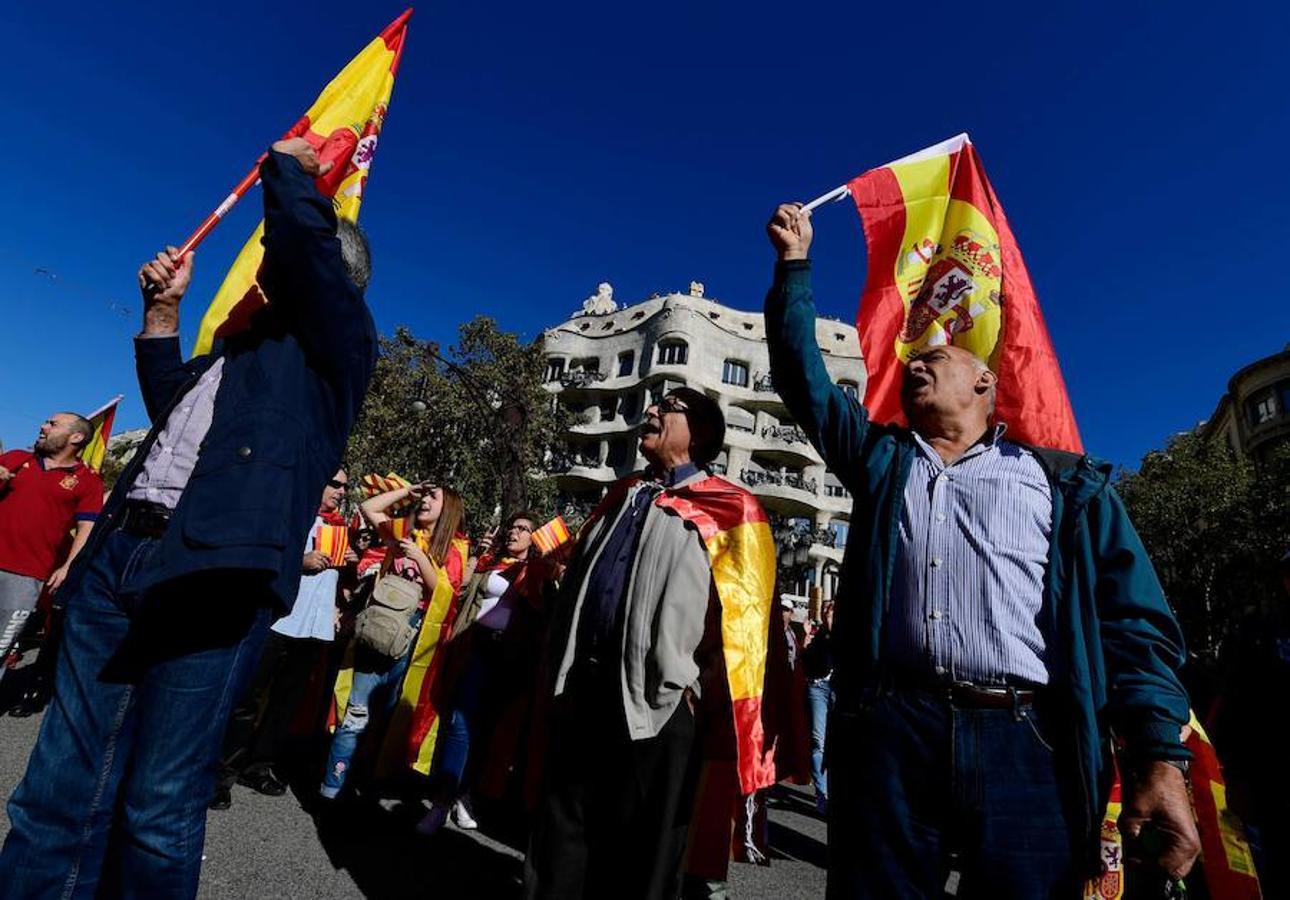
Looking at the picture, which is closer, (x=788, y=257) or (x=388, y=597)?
(x=788, y=257)

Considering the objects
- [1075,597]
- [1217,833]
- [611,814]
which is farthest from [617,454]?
[1075,597]

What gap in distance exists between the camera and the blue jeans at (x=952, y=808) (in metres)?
1.71

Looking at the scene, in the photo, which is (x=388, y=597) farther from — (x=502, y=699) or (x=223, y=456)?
(x=223, y=456)

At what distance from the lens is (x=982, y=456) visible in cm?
214

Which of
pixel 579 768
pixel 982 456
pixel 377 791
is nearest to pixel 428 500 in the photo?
pixel 377 791

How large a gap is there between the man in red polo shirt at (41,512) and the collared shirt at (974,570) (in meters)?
5.84

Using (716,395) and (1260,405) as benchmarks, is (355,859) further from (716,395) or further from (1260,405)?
(1260,405)

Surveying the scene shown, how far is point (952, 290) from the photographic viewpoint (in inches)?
136

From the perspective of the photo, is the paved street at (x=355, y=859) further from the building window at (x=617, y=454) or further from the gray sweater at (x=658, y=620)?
the building window at (x=617, y=454)

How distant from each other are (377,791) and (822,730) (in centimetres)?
421

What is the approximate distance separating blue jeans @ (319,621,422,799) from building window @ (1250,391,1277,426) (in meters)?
53.5

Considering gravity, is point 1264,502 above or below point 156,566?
above

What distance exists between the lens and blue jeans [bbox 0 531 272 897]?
1821 millimetres

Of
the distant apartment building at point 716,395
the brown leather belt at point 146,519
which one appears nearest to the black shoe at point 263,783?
the brown leather belt at point 146,519
